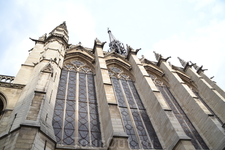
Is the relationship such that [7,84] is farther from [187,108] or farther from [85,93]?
[187,108]

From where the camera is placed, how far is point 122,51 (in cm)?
2480

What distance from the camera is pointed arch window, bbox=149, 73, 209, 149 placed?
29.7ft

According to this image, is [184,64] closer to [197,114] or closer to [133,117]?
[197,114]

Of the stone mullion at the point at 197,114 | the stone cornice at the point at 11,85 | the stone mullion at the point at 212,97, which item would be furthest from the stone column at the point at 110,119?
the stone mullion at the point at 212,97

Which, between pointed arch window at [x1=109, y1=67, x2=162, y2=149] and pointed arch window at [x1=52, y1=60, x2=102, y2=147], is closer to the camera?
pointed arch window at [x1=52, y1=60, x2=102, y2=147]

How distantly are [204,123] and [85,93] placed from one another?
609 cm

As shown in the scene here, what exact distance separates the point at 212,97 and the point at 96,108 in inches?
305

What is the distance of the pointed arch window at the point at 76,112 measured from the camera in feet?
23.7

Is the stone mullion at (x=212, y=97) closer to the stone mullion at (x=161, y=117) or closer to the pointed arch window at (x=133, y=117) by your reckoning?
the stone mullion at (x=161, y=117)

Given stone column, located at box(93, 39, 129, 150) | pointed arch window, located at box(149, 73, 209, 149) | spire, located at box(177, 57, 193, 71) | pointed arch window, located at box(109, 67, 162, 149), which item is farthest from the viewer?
spire, located at box(177, 57, 193, 71)

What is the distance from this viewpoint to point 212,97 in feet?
40.3

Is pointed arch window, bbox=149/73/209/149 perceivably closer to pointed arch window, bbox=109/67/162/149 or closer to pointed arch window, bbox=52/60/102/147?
pointed arch window, bbox=109/67/162/149

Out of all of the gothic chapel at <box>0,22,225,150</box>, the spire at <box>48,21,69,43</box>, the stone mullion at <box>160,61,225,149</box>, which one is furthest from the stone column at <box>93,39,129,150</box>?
the stone mullion at <box>160,61,225,149</box>

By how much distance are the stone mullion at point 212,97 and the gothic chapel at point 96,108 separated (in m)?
0.06
